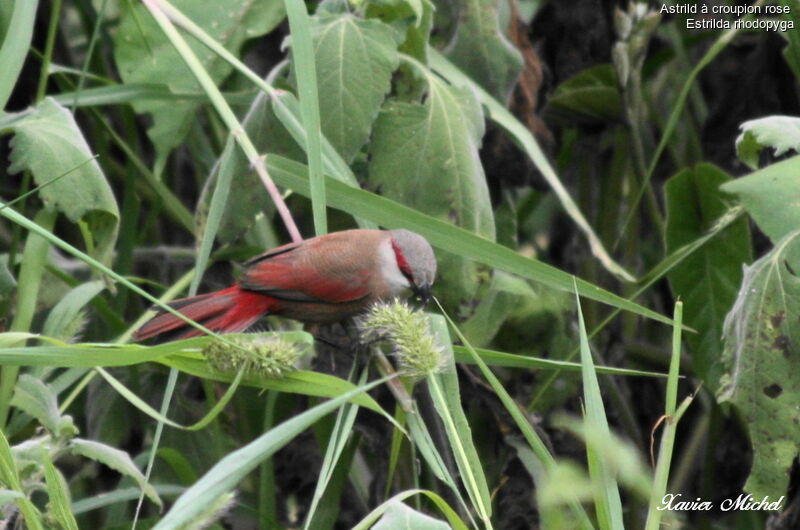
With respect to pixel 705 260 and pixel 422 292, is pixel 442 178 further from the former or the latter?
pixel 705 260

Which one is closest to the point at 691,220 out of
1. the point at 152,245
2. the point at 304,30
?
the point at 304,30

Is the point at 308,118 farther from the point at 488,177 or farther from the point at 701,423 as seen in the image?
the point at 701,423

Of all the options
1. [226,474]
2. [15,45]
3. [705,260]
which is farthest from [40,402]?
[705,260]

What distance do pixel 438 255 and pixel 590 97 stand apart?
2.67 feet

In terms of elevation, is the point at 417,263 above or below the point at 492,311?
above

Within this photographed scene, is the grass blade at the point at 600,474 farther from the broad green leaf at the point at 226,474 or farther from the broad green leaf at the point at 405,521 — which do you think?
the broad green leaf at the point at 226,474

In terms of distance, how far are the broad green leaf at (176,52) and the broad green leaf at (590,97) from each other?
2.91 ft

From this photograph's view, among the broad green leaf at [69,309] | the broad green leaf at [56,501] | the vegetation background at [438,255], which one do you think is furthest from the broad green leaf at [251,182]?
the broad green leaf at [56,501]

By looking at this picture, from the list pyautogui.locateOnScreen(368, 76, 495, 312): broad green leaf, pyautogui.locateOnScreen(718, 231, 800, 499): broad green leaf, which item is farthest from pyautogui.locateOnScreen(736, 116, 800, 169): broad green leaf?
pyautogui.locateOnScreen(368, 76, 495, 312): broad green leaf

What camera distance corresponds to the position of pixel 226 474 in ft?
4.24

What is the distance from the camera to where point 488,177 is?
2.83 meters

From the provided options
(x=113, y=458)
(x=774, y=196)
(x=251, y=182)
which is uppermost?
(x=774, y=196)

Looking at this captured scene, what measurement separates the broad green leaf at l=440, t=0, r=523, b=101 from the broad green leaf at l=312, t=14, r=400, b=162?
46 centimetres

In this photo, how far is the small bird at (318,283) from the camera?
2289 mm
